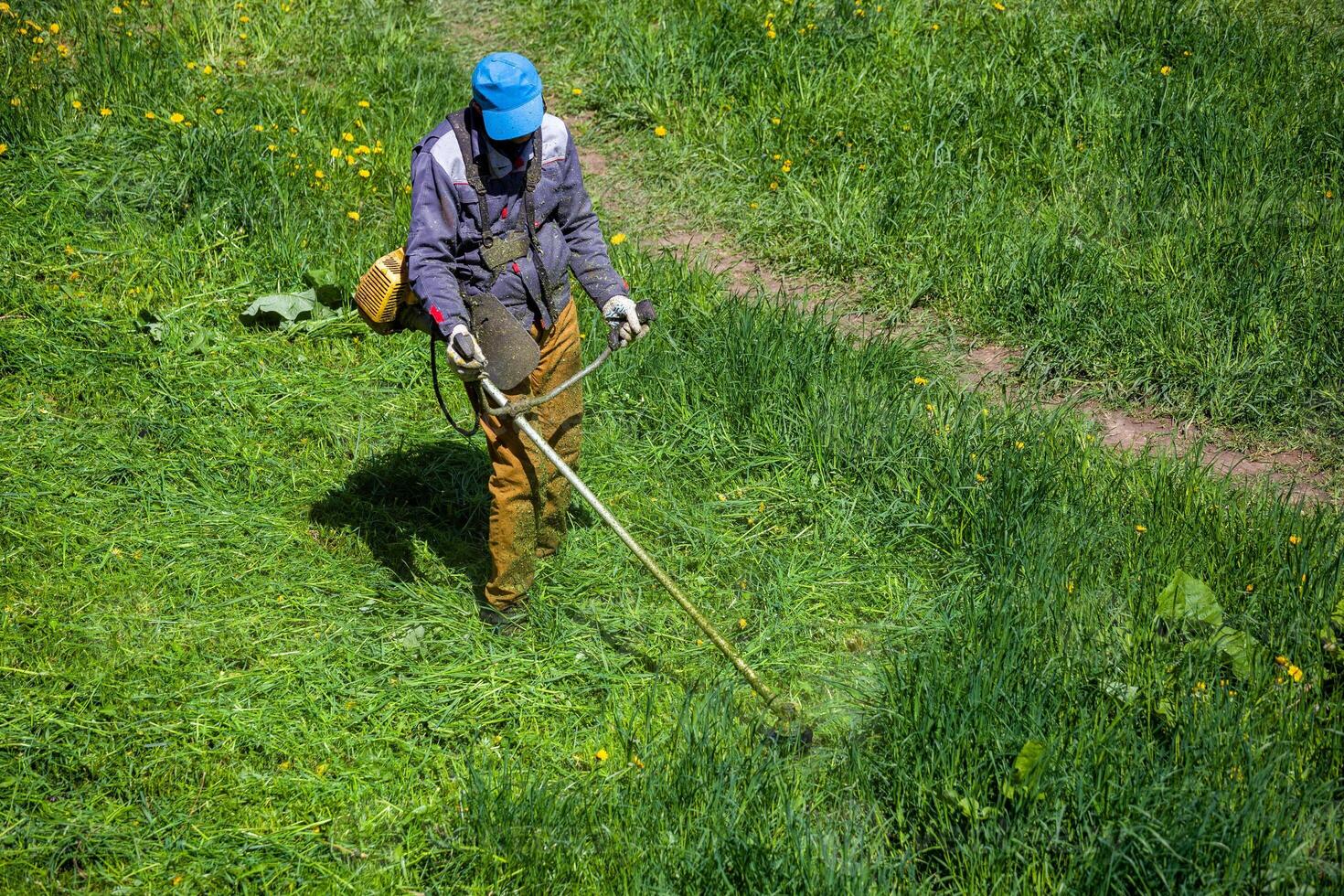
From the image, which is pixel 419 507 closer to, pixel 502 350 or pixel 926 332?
pixel 502 350

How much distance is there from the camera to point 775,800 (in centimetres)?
303

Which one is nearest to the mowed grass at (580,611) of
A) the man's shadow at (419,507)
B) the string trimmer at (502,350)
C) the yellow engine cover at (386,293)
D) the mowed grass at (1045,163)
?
the man's shadow at (419,507)

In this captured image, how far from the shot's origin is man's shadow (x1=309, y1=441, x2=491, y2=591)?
13.8 ft

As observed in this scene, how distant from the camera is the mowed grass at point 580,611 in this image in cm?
291

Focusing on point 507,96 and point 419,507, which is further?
point 419,507

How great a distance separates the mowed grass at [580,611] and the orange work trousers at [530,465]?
0.60ft

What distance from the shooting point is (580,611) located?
12.9ft

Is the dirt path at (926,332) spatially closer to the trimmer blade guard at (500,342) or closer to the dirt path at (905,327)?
the dirt path at (905,327)

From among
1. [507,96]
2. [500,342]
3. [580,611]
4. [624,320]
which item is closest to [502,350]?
[500,342]

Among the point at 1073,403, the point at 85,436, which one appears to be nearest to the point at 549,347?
the point at 85,436

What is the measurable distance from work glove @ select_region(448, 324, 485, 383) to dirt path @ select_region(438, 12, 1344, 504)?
2.17 meters

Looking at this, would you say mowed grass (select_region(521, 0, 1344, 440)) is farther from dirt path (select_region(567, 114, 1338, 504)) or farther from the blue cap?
the blue cap

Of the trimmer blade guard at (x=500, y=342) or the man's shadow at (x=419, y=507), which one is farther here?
the man's shadow at (x=419, y=507)

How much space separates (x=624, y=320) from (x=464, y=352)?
1.89ft
